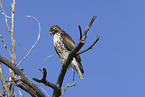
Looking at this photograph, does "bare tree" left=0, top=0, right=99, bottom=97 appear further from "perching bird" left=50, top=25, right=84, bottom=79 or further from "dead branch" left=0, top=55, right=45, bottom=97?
"perching bird" left=50, top=25, right=84, bottom=79

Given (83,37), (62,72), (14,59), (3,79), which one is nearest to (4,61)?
(14,59)

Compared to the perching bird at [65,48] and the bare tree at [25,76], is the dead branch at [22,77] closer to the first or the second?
the bare tree at [25,76]

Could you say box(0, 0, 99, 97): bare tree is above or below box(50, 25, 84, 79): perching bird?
below

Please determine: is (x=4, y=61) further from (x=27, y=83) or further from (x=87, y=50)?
(x=87, y=50)

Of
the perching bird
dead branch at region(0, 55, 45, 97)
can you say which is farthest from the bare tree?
the perching bird

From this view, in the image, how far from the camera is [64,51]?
6.09 m

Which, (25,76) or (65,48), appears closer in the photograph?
(25,76)

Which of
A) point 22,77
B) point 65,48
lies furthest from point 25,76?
point 65,48

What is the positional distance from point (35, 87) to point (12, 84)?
279mm

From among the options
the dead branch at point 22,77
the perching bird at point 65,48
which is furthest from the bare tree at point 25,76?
the perching bird at point 65,48

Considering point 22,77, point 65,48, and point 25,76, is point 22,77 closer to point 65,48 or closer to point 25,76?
point 25,76

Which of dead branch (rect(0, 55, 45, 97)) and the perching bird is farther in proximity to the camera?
the perching bird

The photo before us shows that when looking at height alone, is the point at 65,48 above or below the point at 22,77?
above

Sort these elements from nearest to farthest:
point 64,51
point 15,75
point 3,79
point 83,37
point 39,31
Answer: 1. point 3,79
2. point 83,37
3. point 15,75
4. point 39,31
5. point 64,51
